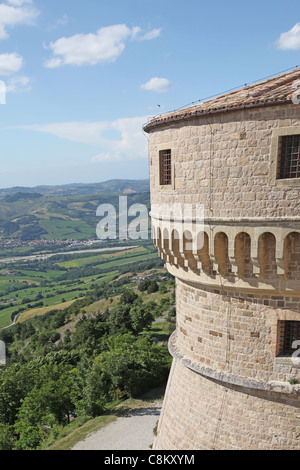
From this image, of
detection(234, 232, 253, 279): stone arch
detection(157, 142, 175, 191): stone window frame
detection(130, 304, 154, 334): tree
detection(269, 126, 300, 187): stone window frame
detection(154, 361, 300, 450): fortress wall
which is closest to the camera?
detection(269, 126, 300, 187): stone window frame

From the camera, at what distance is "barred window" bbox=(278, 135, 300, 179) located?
8.24 meters

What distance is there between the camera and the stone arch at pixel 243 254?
8875 millimetres

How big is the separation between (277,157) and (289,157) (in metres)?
0.30

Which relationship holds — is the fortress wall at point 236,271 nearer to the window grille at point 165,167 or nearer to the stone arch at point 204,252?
the stone arch at point 204,252

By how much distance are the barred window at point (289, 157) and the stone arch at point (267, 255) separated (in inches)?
54.4

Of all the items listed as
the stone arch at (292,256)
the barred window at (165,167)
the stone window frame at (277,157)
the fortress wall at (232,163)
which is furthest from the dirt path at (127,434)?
the stone window frame at (277,157)

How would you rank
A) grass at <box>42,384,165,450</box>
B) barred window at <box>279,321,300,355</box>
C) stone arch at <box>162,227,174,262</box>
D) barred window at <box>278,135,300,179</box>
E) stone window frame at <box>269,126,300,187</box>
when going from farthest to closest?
grass at <box>42,384,165,450</box>, stone arch at <box>162,227,174,262</box>, barred window at <box>279,321,300,355</box>, barred window at <box>278,135,300,179</box>, stone window frame at <box>269,126,300,187</box>

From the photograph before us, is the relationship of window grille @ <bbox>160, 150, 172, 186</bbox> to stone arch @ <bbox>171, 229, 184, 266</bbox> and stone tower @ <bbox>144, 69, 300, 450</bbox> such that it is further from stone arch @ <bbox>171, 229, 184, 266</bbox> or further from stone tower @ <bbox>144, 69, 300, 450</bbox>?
stone arch @ <bbox>171, 229, 184, 266</bbox>

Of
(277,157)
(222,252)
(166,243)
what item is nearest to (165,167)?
(166,243)

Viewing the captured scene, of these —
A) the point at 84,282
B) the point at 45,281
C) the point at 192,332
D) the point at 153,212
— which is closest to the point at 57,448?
the point at 192,332

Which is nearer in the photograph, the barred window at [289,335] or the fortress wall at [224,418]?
the fortress wall at [224,418]

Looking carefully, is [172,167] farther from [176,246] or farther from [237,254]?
[237,254]

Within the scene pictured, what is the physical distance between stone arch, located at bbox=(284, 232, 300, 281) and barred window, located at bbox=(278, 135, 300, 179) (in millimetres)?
1332

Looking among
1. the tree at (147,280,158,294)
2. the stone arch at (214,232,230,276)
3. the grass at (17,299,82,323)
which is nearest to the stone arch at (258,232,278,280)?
the stone arch at (214,232,230,276)
